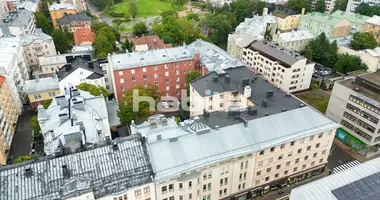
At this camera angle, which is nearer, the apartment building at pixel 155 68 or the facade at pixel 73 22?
the apartment building at pixel 155 68

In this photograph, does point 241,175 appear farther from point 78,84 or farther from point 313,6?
point 313,6

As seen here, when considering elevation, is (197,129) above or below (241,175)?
above

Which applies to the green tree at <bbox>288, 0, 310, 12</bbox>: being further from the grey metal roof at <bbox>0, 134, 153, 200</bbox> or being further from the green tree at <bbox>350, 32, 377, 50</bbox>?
the grey metal roof at <bbox>0, 134, 153, 200</bbox>

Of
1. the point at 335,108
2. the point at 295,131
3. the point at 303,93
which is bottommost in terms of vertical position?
the point at 303,93

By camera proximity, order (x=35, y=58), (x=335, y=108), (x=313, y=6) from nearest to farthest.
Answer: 1. (x=335, y=108)
2. (x=35, y=58)
3. (x=313, y=6)

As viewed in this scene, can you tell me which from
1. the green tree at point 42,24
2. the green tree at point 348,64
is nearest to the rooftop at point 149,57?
the green tree at point 348,64

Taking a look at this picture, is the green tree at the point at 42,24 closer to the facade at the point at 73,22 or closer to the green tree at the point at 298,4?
the facade at the point at 73,22

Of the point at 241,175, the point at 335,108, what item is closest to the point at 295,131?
the point at 241,175
